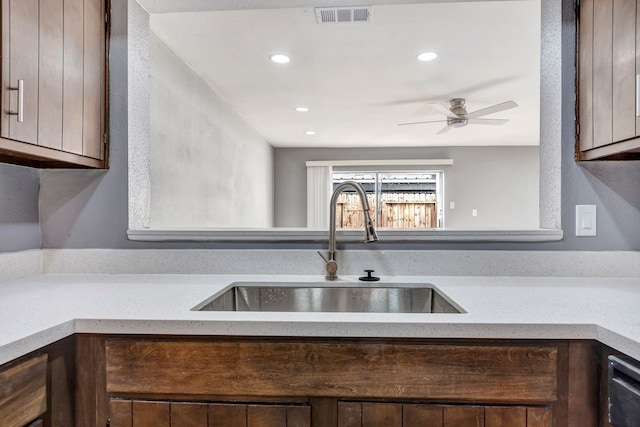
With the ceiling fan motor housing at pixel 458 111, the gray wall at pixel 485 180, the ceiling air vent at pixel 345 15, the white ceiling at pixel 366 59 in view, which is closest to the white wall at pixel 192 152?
the white ceiling at pixel 366 59

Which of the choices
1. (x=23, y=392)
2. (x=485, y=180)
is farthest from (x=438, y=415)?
(x=485, y=180)

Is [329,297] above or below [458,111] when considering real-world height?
below

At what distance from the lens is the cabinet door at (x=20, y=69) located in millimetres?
1063

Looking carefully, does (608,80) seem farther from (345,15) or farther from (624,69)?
(345,15)

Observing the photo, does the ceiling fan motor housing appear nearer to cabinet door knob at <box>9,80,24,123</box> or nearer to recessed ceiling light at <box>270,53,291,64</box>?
recessed ceiling light at <box>270,53,291,64</box>

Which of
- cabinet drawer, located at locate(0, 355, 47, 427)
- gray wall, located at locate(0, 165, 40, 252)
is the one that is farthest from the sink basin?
gray wall, located at locate(0, 165, 40, 252)

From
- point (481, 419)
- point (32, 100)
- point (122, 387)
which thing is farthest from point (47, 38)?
point (481, 419)

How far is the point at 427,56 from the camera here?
9.86 feet

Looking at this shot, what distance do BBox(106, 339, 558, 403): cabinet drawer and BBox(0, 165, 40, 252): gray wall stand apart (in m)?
0.85

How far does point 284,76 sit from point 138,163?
2143mm

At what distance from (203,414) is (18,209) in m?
1.15

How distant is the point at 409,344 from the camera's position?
2.93 feet

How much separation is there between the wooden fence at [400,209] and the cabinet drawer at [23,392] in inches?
263

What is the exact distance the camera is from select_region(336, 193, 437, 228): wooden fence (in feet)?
24.6
